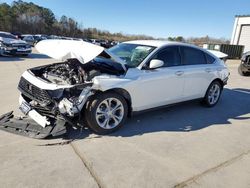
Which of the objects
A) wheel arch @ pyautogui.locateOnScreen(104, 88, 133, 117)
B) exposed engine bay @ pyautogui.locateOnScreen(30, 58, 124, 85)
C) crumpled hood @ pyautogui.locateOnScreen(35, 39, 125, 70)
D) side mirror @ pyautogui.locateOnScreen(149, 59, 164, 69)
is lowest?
wheel arch @ pyautogui.locateOnScreen(104, 88, 133, 117)

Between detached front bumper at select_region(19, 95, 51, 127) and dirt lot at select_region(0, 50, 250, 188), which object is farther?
detached front bumper at select_region(19, 95, 51, 127)

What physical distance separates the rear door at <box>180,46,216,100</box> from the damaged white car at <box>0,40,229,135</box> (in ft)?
0.07

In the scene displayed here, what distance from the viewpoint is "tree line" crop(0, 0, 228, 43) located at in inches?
2100

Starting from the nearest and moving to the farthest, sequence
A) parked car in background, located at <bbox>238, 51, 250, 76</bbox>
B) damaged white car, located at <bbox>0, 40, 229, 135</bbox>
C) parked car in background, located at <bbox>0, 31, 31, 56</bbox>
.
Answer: damaged white car, located at <bbox>0, 40, 229, 135</bbox>, parked car in background, located at <bbox>238, 51, 250, 76</bbox>, parked car in background, located at <bbox>0, 31, 31, 56</bbox>

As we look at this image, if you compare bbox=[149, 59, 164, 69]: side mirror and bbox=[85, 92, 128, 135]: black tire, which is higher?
bbox=[149, 59, 164, 69]: side mirror

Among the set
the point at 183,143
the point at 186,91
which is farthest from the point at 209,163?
the point at 186,91

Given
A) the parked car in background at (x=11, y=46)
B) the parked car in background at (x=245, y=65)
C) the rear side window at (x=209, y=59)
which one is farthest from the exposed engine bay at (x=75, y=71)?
the parked car in background at (x=11, y=46)

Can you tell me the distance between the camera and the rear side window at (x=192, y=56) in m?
5.22

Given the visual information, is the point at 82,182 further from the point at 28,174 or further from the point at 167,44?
the point at 167,44

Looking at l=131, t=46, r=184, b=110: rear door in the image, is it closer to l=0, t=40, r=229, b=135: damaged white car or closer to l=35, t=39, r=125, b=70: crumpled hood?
l=0, t=40, r=229, b=135: damaged white car

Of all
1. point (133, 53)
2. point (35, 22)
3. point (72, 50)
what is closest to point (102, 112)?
point (72, 50)

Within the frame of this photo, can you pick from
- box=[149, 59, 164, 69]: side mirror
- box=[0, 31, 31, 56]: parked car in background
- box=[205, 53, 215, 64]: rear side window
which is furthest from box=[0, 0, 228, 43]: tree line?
box=[149, 59, 164, 69]: side mirror

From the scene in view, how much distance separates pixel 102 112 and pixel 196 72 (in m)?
2.56

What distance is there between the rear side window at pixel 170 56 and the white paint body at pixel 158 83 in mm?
90
